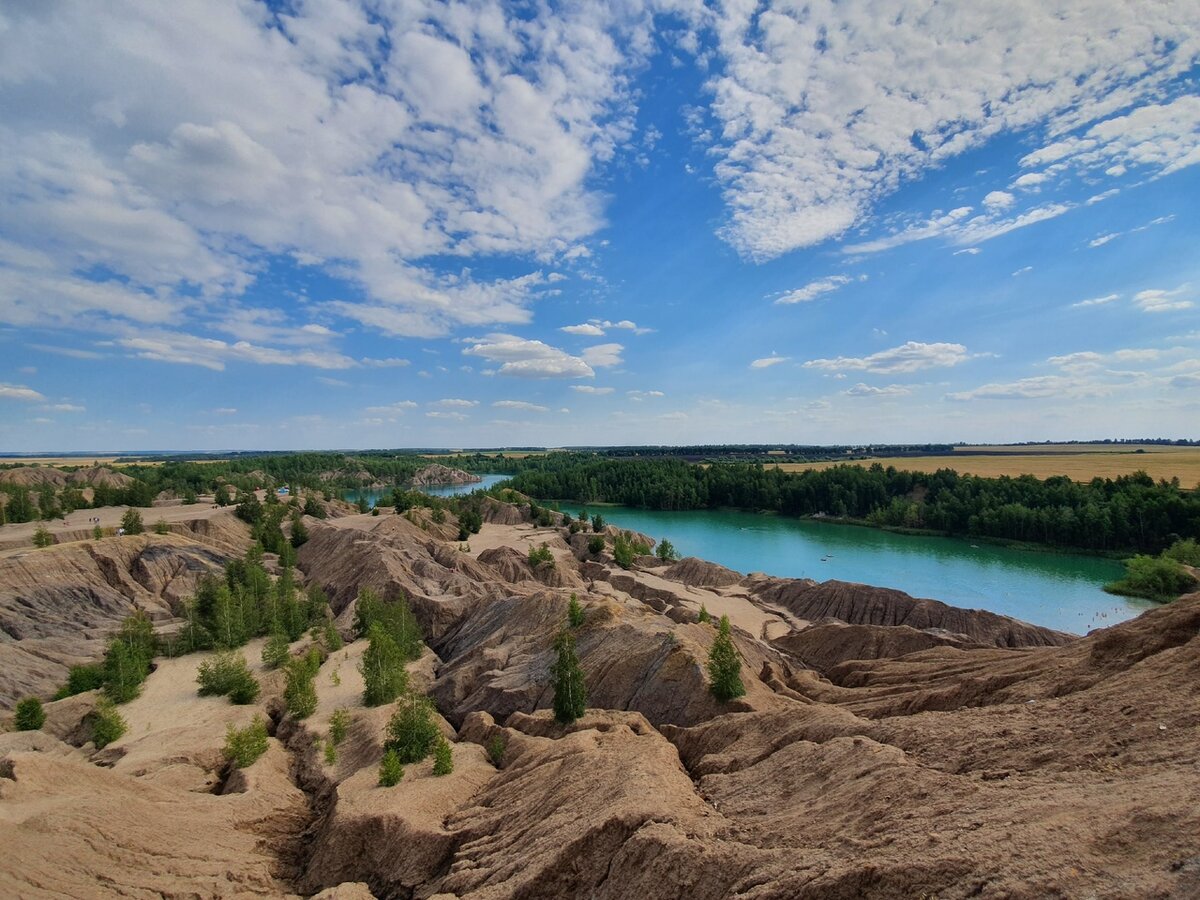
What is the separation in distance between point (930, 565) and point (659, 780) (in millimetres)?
63313

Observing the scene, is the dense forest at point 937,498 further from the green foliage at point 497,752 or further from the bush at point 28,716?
the bush at point 28,716

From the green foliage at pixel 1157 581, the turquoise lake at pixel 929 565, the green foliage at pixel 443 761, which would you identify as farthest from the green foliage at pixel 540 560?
the green foliage at pixel 1157 581

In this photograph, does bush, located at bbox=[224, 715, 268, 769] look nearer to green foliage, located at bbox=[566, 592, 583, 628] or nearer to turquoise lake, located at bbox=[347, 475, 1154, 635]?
green foliage, located at bbox=[566, 592, 583, 628]

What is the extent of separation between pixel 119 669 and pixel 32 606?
1334 centimetres

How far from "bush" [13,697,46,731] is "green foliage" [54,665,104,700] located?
13.6 feet

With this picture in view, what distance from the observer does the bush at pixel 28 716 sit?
24781mm

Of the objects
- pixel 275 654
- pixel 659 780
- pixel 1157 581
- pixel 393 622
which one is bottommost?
pixel 1157 581

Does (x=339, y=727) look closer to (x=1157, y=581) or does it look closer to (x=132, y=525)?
(x=132, y=525)

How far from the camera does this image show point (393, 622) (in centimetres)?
3312

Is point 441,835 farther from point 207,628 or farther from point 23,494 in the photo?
point 23,494

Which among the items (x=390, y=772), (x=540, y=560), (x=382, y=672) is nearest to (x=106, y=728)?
(x=382, y=672)

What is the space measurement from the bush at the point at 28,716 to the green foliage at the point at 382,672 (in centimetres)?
1296

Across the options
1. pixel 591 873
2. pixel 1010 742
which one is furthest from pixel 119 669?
pixel 1010 742

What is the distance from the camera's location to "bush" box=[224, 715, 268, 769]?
21.0m
